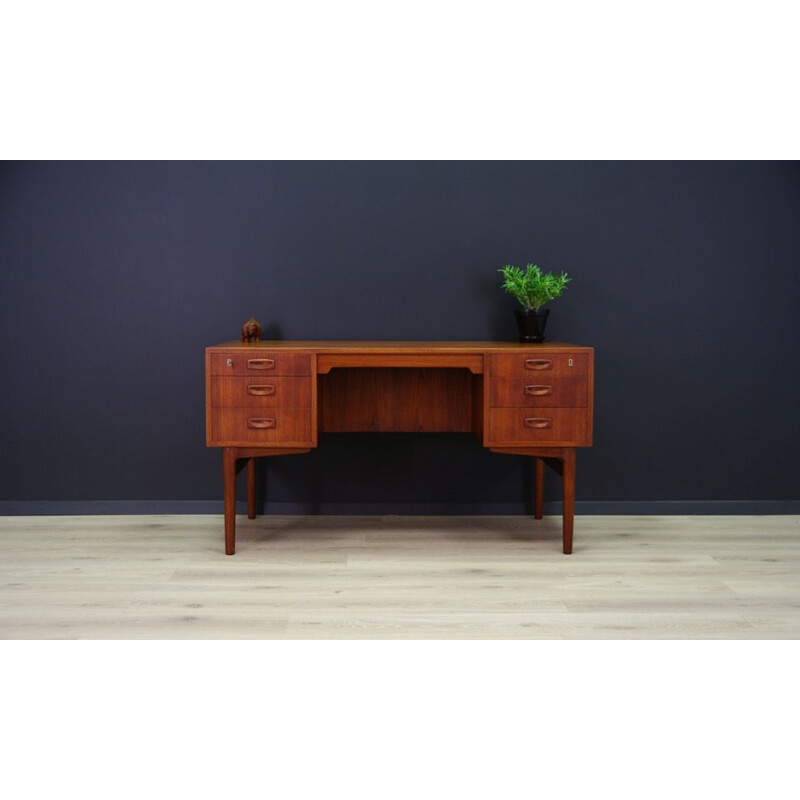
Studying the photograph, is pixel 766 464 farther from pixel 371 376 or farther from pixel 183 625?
pixel 183 625

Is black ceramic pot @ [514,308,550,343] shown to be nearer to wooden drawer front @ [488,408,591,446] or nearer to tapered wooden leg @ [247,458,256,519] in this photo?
wooden drawer front @ [488,408,591,446]

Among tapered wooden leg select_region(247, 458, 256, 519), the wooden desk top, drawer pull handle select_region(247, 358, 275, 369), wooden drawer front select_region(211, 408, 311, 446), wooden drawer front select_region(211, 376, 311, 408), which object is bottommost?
tapered wooden leg select_region(247, 458, 256, 519)

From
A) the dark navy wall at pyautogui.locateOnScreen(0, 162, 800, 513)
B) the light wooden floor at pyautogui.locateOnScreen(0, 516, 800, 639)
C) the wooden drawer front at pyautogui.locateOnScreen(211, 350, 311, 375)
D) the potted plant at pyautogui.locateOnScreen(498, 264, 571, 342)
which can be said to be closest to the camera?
the light wooden floor at pyautogui.locateOnScreen(0, 516, 800, 639)

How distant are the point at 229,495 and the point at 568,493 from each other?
117 centimetres

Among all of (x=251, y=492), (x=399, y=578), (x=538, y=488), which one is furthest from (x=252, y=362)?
(x=538, y=488)

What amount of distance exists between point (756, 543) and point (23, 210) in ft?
10.1

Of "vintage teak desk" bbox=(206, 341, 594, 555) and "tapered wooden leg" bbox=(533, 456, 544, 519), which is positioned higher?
"vintage teak desk" bbox=(206, 341, 594, 555)

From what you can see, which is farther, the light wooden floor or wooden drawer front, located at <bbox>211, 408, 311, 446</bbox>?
wooden drawer front, located at <bbox>211, 408, 311, 446</bbox>

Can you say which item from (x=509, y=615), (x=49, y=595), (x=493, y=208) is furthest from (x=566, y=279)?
(x=49, y=595)

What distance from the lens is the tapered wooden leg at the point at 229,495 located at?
2.83m

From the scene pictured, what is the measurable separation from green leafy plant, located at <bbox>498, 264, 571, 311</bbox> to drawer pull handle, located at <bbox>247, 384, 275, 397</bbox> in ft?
3.23

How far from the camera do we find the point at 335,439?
11.0ft

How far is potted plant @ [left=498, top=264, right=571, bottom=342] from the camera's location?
3.12 metres

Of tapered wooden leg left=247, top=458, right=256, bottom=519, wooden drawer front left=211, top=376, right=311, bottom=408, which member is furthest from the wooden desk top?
tapered wooden leg left=247, top=458, right=256, bottom=519
